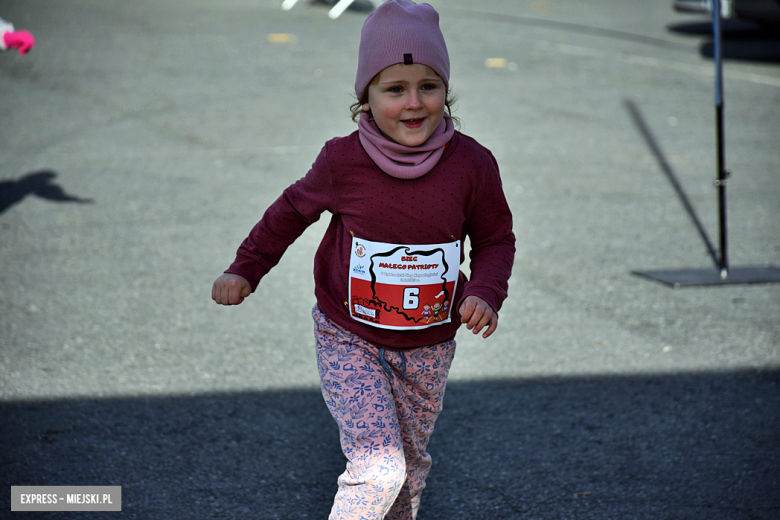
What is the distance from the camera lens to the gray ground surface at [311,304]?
9.74ft

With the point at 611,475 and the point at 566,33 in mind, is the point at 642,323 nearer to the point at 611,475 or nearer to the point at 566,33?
the point at 611,475

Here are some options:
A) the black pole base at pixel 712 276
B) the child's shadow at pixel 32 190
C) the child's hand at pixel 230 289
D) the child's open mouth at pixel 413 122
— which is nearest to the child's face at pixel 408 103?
the child's open mouth at pixel 413 122

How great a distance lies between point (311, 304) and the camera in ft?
14.6

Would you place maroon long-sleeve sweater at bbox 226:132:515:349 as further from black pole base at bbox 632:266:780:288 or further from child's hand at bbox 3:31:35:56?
child's hand at bbox 3:31:35:56

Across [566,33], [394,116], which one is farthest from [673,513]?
[566,33]

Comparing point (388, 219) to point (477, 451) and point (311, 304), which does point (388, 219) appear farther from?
point (311, 304)

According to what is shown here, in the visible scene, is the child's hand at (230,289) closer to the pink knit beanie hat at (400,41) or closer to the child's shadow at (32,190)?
the pink knit beanie hat at (400,41)

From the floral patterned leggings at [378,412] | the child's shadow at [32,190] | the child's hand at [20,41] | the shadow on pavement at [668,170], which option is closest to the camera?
the floral patterned leggings at [378,412]

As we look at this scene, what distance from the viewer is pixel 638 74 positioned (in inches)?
400

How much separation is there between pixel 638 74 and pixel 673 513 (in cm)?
836

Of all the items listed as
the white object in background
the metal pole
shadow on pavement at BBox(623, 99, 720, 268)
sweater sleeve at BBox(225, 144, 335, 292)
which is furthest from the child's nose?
the white object in background

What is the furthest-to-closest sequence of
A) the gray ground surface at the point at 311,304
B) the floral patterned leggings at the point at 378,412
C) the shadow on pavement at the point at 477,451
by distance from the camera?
the gray ground surface at the point at 311,304 < the shadow on pavement at the point at 477,451 < the floral patterned leggings at the point at 378,412

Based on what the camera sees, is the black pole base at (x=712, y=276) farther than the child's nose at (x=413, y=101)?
Yes

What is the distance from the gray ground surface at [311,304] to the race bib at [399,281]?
909mm
